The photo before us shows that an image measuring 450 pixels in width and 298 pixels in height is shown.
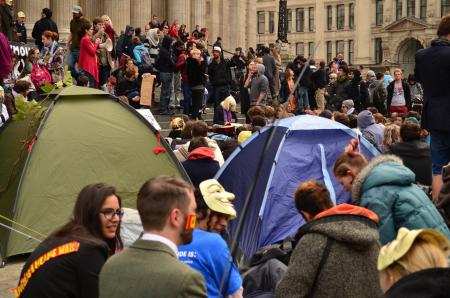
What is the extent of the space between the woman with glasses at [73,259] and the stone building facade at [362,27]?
291 feet

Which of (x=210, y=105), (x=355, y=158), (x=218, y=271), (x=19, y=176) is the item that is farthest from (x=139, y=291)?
(x=210, y=105)

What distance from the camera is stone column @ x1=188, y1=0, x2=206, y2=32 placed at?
3416 cm

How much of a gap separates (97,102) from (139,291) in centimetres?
755

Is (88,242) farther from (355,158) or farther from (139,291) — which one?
(355,158)

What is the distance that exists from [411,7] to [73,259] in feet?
310

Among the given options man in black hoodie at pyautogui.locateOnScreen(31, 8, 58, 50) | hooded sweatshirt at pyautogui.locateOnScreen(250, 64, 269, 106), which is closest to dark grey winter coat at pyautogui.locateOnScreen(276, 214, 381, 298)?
hooded sweatshirt at pyautogui.locateOnScreen(250, 64, 269, 106)

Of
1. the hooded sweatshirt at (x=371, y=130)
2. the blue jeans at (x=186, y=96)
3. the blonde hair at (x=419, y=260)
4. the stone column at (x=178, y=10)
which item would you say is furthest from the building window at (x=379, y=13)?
the blonde hair at (x=419, y=260)

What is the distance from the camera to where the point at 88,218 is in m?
5.42

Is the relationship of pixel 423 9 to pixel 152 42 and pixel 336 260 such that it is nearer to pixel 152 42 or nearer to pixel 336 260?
pixel 152 42

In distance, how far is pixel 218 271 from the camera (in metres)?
5.87

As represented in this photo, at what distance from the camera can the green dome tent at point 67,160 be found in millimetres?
10633

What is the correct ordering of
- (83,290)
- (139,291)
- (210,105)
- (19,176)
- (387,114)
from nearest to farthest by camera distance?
(139,291)
(83,290)
(19,176)
(387,114)
(210,105)

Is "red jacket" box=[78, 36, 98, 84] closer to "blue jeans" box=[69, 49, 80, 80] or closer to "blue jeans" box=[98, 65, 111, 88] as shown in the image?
"blue jeans" box=[69, 49, 80, 80]

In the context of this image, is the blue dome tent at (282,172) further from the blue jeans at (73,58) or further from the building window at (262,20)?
the building window at (262,20)
